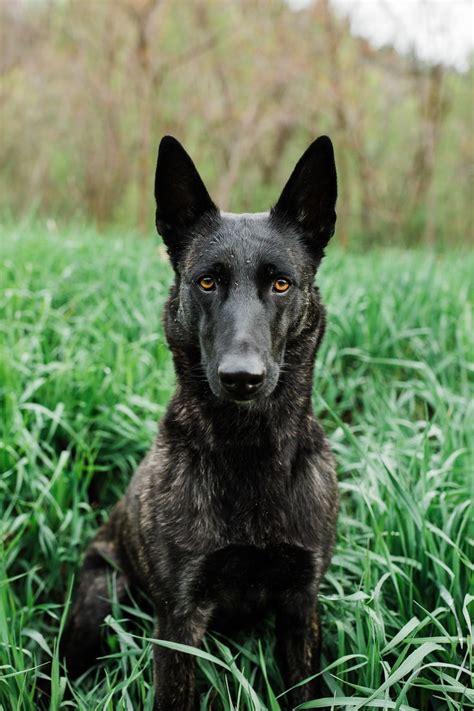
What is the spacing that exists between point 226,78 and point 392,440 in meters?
9.02

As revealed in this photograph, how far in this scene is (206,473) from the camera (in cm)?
190

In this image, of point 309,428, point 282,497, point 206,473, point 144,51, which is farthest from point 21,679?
point 144,51

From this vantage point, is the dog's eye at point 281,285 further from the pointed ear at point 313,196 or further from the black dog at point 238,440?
the pointed ear at point 313,196

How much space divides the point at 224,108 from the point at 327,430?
347 inches

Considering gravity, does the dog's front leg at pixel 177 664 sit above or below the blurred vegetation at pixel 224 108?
below

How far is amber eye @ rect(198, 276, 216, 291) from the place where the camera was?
1867 mm

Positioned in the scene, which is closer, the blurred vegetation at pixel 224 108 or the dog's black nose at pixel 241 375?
the dog's black nose at pixel 241 375

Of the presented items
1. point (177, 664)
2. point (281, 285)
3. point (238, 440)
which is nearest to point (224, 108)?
point (281, 285)

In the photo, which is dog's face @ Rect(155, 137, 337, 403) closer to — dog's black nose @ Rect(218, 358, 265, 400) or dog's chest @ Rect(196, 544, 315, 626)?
dog's black nose @ Rect(218, 358, 265, 400)

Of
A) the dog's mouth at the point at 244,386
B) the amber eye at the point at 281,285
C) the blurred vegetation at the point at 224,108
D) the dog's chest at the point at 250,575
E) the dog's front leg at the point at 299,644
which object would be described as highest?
the blurred vegetation at the point at 224,108

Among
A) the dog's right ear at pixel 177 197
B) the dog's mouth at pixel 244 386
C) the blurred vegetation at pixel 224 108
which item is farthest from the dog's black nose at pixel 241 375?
the blurred vegetation at pixel 224 108

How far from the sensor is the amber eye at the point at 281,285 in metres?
1.87

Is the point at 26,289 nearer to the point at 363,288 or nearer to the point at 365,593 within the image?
the point at 363,288

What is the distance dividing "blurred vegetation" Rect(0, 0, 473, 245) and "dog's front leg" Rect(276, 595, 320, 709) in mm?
6433
